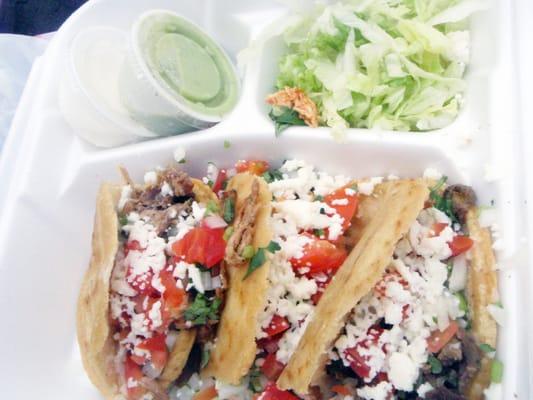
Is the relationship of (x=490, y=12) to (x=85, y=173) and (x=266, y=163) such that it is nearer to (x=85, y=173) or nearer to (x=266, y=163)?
(x=266, y=163)

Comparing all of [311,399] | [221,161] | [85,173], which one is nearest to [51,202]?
[85,173]

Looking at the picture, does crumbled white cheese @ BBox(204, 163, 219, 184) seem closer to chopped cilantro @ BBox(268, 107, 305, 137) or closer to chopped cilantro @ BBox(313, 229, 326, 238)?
chopped cilantro @ BBox(268, 107, 305, 137)

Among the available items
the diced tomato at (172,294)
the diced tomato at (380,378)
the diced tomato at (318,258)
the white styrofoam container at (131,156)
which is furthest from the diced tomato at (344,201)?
the diced tomato at (172,294)

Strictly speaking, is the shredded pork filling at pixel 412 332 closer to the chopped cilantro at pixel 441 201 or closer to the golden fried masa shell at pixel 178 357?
the chopped cilantro at pixel 441 201

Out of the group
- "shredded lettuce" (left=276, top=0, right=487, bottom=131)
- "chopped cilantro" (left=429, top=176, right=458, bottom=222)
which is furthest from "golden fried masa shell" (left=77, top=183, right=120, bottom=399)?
"chopped cilantro" (left=429, top=176, right=458, bottom=222)

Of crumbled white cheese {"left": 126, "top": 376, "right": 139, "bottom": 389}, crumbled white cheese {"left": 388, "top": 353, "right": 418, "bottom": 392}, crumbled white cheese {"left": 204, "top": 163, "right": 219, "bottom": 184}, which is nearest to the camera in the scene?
crumbled white cheese {"left": 388, "top": 353, "right": 418, "bottom": 392}

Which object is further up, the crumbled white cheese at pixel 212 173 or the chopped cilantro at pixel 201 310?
the crumbled white cheese at pixel 212 173
